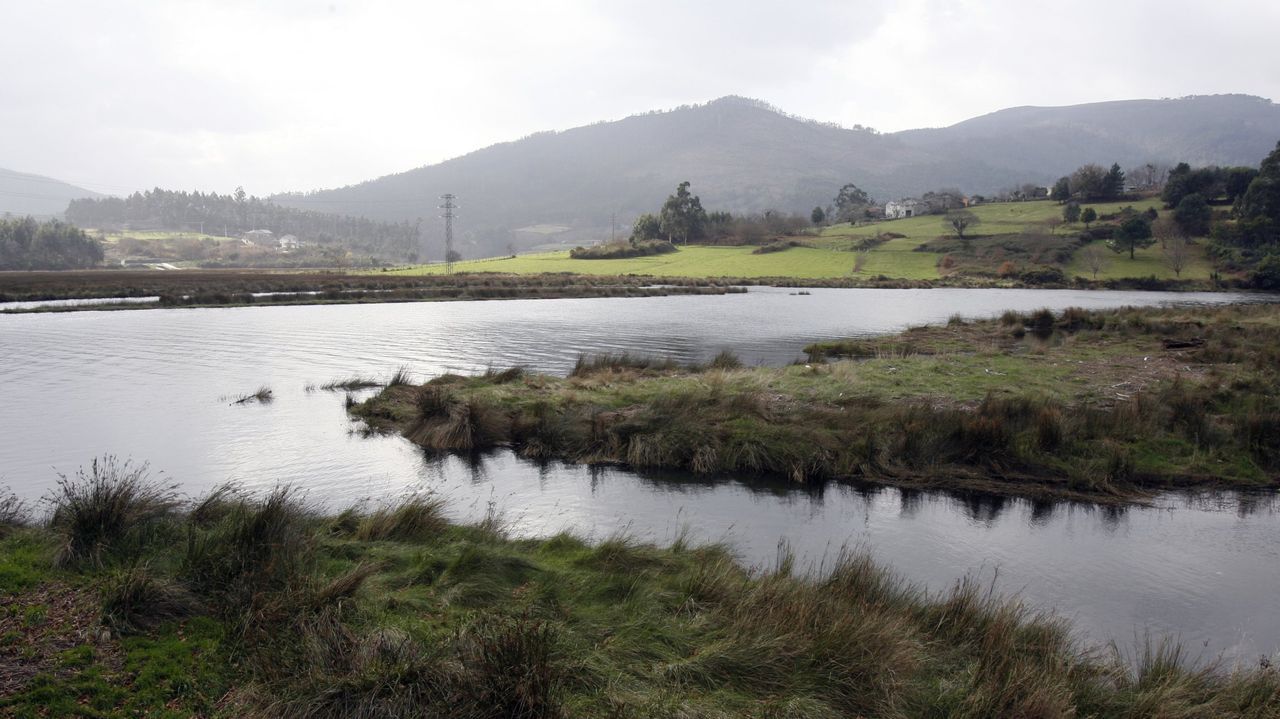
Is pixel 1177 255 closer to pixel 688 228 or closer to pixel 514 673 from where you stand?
pixel 688 228

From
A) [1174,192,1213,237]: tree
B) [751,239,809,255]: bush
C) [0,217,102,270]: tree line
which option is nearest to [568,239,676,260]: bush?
[751,239,809,255]: bush

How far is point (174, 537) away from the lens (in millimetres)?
7633

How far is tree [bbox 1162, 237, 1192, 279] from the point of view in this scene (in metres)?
89.2

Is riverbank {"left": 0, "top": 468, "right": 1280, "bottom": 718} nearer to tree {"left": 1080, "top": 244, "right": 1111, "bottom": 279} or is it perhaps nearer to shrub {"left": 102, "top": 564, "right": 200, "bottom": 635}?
shrub {"left": 102, "top": 564, "right": 200, "bottom": 635}

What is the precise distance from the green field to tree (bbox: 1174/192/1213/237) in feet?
16.8

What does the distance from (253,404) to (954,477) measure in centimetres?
1609

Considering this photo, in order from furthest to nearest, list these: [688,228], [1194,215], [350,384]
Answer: [688,228], [1194,215], [350,384]

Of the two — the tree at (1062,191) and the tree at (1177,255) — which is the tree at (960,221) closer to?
the tree at (1062,191)

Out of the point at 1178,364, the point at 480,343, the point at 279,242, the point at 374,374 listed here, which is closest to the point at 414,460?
the point at 374,374

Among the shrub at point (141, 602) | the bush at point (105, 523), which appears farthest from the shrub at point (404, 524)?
the shrub at point (141, 602)

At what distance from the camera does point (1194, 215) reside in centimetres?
9894

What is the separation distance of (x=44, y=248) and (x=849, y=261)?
403ft

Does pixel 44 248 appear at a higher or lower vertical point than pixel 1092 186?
lower

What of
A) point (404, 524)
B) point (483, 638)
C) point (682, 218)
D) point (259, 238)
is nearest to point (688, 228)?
point (682, 218)
